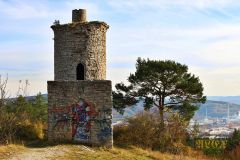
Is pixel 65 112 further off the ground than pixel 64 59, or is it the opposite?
pixel 64 59

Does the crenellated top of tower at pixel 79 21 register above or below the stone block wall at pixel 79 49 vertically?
above

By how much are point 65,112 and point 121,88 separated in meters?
11.2

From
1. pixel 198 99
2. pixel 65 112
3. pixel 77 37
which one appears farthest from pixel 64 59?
pixel 198 99

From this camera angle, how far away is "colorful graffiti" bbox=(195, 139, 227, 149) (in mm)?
24656

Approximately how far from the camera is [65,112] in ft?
56.5

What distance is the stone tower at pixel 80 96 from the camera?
1702 centimetres

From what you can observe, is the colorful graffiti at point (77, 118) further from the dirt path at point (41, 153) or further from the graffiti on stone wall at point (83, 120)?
the dirt path at point (41, 153)

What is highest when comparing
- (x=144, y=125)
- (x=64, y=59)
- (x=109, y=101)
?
(x=64, y=59)

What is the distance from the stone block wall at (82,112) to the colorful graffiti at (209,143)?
9407 mm

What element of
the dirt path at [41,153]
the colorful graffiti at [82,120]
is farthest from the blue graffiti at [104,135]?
the dirt path at [41,153]

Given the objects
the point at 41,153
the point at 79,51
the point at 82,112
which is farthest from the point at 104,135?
the point at 79,51

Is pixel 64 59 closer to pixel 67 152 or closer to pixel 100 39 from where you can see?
pixel 100 39

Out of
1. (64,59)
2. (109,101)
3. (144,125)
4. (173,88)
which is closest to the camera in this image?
(109,101)

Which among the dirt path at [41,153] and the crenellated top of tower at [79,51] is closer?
the dirt path at [41,153]
